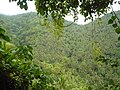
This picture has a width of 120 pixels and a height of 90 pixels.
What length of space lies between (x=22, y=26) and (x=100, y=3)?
55.2 m

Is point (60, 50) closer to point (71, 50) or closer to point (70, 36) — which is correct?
point (71, 50)

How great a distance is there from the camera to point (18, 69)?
201 centimetres

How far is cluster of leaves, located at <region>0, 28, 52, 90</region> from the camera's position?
190cm

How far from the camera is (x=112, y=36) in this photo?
48531 millimetres

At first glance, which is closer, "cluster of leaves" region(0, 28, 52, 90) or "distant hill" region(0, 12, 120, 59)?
"cluster of leaves" region(0, 28, 52, 90)

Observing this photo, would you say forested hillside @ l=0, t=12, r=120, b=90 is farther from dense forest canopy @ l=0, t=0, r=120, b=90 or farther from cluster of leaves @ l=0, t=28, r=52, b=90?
cluster of leaves @ l=0, t=28, r=52, b=90

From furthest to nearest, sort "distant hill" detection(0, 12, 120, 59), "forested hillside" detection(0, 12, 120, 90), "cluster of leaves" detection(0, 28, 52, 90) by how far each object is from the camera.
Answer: "distant hill" detection(0, 12, 120, 59), "forested hillside" detection(0, 12, 120, 90), "cluster of leaves" detection(0, 28, 52, 90)

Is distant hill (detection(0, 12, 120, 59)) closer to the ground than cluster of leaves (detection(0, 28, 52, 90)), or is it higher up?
higher up

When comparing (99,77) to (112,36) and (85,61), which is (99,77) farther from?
(112,36)

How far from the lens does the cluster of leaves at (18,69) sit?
1.90 m

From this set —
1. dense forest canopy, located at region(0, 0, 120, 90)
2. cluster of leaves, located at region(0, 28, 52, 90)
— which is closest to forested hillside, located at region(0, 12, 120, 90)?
dense forest canopy, located at region(0, 0, 120, 90)

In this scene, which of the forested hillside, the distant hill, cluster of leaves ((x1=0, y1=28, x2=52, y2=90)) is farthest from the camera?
the distant hill

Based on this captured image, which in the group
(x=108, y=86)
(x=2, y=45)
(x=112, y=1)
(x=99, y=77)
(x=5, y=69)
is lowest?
(x=99, y=77)

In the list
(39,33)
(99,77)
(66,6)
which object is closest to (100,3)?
(66,6)
